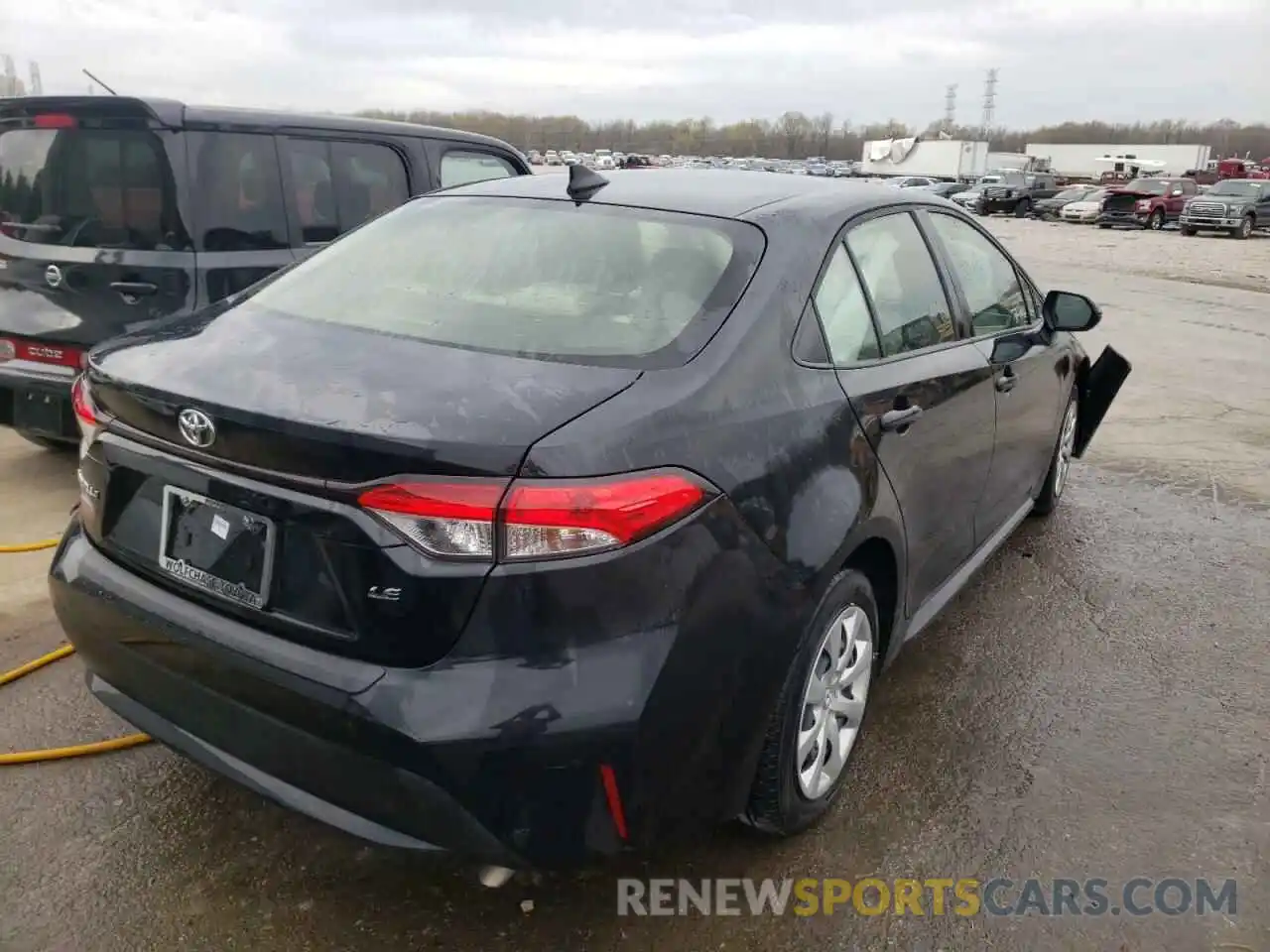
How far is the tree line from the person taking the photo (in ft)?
339

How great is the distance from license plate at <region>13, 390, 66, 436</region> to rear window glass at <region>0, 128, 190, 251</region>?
72 centimetres

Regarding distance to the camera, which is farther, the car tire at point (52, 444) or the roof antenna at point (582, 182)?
the car tire at point (52, 444)

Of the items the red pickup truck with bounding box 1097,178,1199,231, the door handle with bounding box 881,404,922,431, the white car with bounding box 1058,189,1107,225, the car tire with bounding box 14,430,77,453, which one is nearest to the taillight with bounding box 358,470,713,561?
the door handle with bounding box 881,404,922,431

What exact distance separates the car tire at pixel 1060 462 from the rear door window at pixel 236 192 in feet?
13.2

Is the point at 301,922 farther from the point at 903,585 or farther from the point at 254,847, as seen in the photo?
A: the point at 903,585

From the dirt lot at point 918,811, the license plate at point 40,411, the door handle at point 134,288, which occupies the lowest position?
the dirt lot at point 918,811

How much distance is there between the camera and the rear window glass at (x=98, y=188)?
14.9ft

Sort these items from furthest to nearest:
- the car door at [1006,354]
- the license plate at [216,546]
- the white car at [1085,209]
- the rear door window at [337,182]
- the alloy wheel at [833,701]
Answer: the white car at [1085,209], the rear door window at [337,182], the car door at [1006,354], the alloy wheel at [833,701], the license plate at [216,546]

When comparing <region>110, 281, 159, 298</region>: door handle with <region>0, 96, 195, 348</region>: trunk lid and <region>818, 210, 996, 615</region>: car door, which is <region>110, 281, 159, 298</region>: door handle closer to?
<region>0, 96, 195, 348</region>: trunk lid

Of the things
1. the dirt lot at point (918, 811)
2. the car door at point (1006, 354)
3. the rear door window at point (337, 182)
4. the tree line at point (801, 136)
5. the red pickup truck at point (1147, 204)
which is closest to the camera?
the dirt lot at point (918, 811)

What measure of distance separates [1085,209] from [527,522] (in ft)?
132

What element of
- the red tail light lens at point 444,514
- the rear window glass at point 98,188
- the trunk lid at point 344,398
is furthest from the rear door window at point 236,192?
the red tail light lens at point 444,514

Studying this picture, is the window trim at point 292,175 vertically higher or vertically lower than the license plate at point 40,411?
higher

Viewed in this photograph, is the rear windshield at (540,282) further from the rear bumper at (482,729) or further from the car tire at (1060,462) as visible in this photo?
the car tire at (1060,462)
